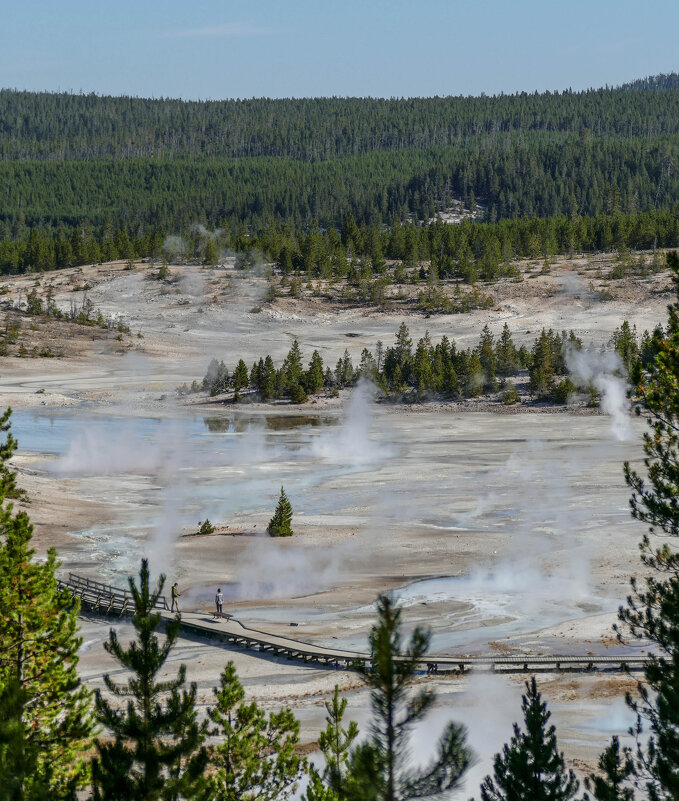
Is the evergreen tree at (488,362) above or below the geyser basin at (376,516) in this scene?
above

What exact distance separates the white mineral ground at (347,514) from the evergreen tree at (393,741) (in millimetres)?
12488

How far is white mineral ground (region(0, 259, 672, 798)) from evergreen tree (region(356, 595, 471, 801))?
12.5 metres

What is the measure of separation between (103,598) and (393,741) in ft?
81.8


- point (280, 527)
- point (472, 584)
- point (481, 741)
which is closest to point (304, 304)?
point (280, 527)

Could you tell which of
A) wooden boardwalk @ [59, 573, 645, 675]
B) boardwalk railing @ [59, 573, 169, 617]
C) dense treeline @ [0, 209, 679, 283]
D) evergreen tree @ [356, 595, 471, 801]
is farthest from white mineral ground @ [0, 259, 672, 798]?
dense treeline @ [0, 209, 679, 283]

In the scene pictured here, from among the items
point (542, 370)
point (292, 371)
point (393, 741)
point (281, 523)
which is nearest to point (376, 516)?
point (281, 523)

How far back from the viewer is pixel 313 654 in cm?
2802

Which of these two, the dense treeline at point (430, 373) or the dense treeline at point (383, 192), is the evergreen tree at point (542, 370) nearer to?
the dense treeline at point (430, 373)

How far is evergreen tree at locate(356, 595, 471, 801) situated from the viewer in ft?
29.8

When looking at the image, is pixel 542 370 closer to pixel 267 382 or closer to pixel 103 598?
pixel 267 382

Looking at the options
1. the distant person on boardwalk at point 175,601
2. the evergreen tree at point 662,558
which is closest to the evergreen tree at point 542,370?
the distant person on boardwalk at point 175,601

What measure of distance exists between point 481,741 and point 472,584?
11305 mm

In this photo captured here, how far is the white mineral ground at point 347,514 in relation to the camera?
1085 inches

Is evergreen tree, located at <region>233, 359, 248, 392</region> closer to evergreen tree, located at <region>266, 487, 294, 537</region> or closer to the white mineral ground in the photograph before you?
the white mineral ground
